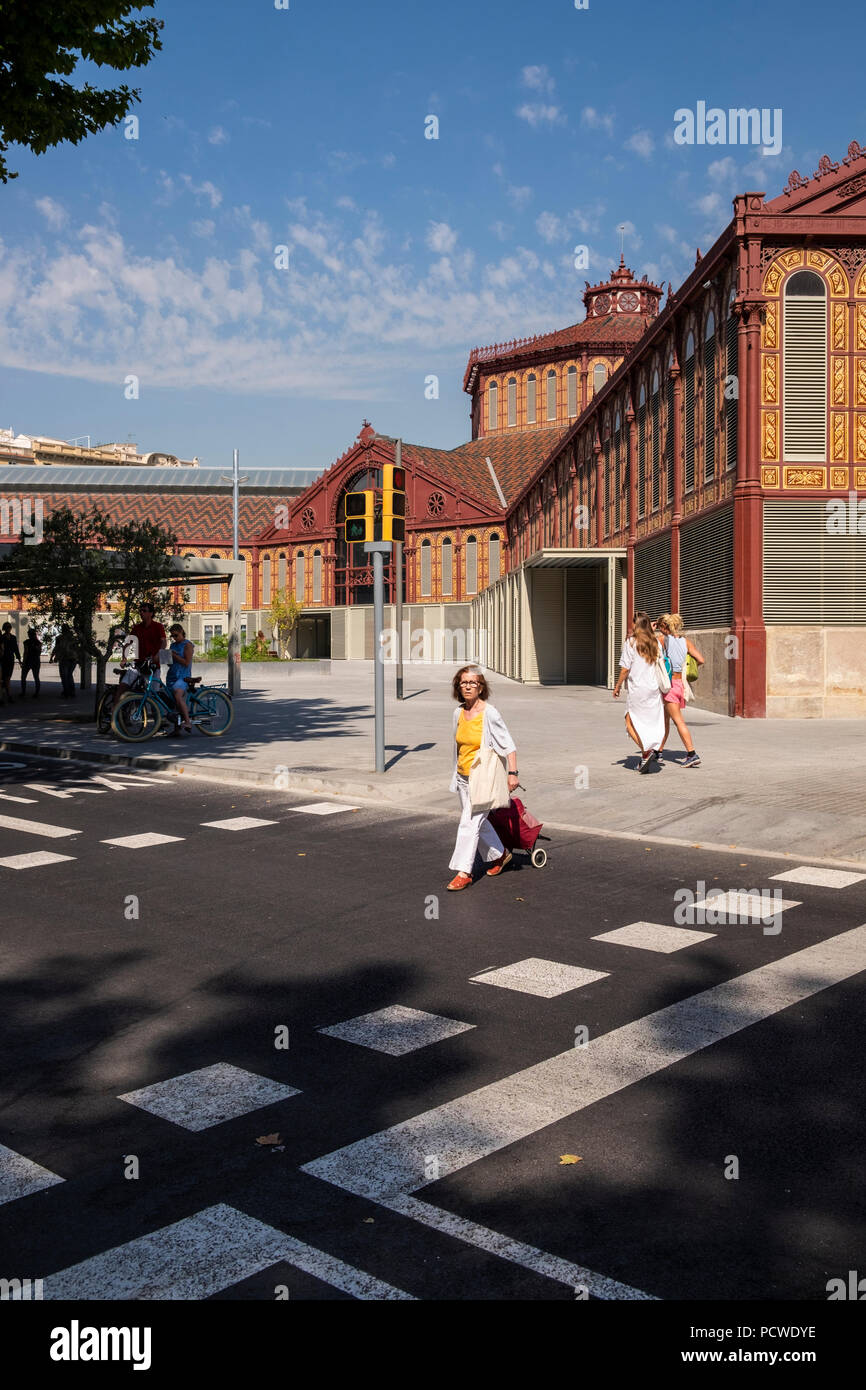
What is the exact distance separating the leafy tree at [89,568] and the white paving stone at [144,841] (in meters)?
11.1

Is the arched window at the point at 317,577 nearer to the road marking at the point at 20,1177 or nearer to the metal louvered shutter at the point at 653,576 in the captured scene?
the metal louvered shutter at the point at 653,576

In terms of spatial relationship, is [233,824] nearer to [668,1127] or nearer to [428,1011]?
[428,1011]

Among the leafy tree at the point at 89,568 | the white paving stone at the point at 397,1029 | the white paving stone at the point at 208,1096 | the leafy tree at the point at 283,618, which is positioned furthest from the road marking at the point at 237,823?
the leafy tree at the point at 283,618

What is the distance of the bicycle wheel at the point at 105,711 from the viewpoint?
18.4 m

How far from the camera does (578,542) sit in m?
39.4

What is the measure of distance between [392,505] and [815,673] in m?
11.3

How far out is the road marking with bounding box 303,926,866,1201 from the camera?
3.76 m

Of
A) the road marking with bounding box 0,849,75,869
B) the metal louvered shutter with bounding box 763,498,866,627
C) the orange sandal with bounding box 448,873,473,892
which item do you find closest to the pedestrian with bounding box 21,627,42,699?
the metal louvered shutter with bounding box 763,498,866,627

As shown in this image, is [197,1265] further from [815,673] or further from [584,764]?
[815,673]

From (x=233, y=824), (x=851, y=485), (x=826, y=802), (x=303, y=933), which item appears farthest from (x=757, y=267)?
(x=303, y=933)

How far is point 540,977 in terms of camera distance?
5840 millimetres

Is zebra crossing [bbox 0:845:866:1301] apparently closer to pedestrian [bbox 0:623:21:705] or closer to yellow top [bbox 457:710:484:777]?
yellow top [bbox 457:710:484:777]

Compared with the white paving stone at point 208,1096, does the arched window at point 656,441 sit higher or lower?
higher

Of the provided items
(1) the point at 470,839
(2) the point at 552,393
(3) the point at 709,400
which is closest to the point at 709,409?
(3) the point at 709,400
